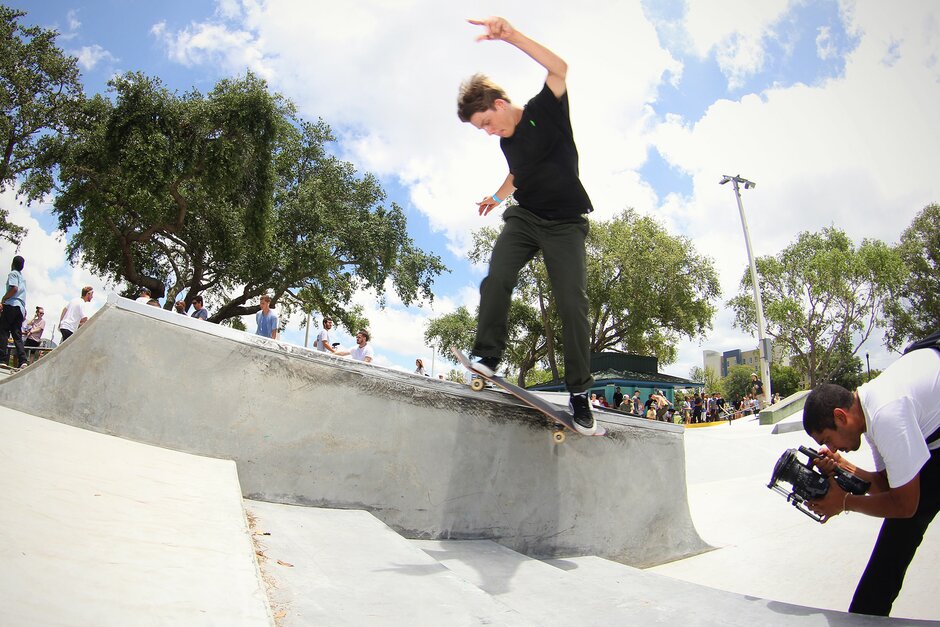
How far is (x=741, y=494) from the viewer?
6391mm

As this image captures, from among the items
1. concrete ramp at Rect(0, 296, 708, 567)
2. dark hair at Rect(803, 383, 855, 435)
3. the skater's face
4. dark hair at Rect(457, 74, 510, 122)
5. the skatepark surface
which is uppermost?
dark hair at Rect(457, 74, 510, 122)

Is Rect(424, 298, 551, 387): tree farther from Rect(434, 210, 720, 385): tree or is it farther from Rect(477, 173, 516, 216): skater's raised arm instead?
Rect(477, 173, 516, 216): skater's raised arm

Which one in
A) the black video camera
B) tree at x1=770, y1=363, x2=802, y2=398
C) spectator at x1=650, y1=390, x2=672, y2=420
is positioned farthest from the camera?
tree at x1=770, y1=363, x2=802, y2=398

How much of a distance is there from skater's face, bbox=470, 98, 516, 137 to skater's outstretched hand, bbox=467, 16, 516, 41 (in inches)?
22.2

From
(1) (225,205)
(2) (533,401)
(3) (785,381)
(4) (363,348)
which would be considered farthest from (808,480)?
(3) (785,381)

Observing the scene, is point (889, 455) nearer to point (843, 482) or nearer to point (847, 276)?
point (843, 482)

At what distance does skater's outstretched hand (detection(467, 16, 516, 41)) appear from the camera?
301 cm

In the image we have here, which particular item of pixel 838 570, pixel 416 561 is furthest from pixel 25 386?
pixel 838 570

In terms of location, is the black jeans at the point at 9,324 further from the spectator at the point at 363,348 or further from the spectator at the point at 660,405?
the spectator at the point at 660,405

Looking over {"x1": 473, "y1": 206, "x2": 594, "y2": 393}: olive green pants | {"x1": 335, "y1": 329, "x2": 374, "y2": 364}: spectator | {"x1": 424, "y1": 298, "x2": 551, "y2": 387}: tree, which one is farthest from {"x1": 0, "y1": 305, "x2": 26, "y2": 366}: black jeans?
{"x1": 424, "y1": 298, "x2": 551, "y2": 387}: tree

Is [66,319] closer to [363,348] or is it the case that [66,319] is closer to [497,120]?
[363,348]

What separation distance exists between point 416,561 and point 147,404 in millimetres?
1931

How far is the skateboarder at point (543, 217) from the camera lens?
3.59 m

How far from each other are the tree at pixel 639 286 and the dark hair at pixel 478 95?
3155 centimetres
